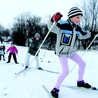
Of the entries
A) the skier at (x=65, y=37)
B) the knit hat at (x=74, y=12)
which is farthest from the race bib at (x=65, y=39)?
the knit hat at (x=74, y=12)

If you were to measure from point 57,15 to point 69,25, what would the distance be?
0.37 meters

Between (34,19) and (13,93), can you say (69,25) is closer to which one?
(13,93)

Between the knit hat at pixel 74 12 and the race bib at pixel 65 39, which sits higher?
the knit hat at pixel 74 12

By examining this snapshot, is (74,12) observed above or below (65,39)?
above

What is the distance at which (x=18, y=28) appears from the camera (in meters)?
69.3

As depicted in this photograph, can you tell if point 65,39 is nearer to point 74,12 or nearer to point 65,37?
point 65,37

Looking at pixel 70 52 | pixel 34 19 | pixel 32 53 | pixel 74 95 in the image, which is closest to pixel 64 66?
pixel 70 52

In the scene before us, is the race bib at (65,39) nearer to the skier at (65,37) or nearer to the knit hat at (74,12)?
the skier at (65,37)

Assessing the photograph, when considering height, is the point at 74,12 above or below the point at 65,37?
above

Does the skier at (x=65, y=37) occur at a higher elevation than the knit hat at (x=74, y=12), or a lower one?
lower

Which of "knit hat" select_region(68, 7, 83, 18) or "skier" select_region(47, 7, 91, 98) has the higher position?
Result: "knit hat" select_region(68, 7, 83, 18)

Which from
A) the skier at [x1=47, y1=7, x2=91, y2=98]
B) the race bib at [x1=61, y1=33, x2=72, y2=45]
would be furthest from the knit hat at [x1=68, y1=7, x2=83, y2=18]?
the race bib at [x1=61, y1=33, x2=72, y2=45]

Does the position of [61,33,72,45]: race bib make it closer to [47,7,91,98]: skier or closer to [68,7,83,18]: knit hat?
[47,7,91,98]: skier

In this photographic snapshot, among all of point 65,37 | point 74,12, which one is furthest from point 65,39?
point 74,12
